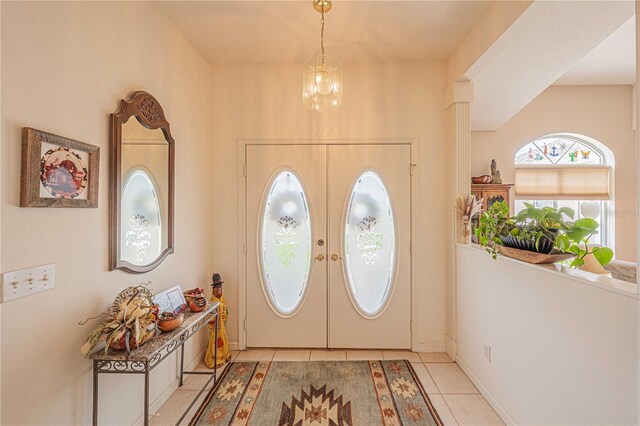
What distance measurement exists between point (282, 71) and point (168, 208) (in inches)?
70.9

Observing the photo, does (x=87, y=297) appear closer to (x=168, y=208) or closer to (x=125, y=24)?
(x=168, y=208)

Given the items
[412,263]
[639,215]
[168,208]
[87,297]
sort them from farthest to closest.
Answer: [412,263]
[168,208]
[87,297]
[639,215]

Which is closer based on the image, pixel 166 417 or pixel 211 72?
pixel 166 417

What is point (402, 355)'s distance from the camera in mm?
3023

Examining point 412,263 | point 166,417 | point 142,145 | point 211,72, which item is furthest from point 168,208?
point 412,263

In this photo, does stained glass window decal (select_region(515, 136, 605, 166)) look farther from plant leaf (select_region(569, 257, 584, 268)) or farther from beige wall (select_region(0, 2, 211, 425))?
beige wall (select_region(0, 2, 211, 425))

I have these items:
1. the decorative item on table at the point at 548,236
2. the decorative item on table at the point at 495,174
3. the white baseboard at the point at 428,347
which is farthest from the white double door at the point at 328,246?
the decorative item on table at the point at 495,174

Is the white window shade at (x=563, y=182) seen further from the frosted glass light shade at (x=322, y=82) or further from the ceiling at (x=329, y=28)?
the frosted glass light shade at (x=322, y=82)

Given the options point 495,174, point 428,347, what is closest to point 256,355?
point 428,347

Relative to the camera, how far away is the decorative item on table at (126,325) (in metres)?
1.49

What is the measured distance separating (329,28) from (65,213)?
2262 mm

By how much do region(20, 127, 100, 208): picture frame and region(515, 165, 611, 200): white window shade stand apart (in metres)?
4.69

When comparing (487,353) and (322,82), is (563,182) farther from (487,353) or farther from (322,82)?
(322,82)

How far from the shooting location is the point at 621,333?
49.4 inches
